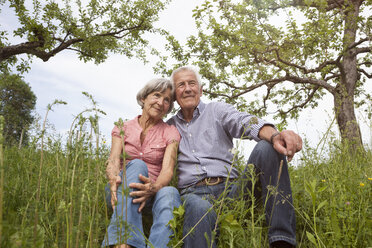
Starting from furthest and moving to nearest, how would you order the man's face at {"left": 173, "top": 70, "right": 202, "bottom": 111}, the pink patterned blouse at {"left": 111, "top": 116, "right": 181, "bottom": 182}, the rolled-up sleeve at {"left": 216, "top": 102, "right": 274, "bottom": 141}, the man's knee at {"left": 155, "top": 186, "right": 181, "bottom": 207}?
the man's face at {"left": 173, "top": 70, "right": 202, "bottom": 111} < the pink patterned blouse at {"left": 111, "top": 116, "right": 181, "bottom": 182} < the rolled-up sleeve at {"left": 216, "top": 102, "right": 274, "bottom": 141} < the man's knee at {"left": 155, "top": 186, "right": 181, "bottom": 207}

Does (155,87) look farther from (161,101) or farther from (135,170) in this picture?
(135,170)

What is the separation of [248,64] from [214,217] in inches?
342

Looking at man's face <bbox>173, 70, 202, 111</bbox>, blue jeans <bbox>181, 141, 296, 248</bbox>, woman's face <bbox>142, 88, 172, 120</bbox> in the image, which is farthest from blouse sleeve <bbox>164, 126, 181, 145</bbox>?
blue jeans <bbox>181, 141, 296, 248</bbox>

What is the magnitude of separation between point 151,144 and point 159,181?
1.85ft

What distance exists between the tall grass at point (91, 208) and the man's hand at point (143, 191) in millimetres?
287

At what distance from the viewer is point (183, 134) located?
353cm

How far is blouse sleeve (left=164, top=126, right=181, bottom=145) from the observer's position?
3239mm

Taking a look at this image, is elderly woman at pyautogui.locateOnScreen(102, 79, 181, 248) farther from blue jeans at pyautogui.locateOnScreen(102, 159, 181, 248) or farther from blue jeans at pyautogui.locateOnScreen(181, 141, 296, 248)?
blue jeans at pyautogui.locateOnScreen(181, 141, 296, 248)

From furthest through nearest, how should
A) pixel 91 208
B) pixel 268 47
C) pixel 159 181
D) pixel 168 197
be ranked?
pixel 268 47, pixel 159 181, pixel 168 197, pixel 91 208

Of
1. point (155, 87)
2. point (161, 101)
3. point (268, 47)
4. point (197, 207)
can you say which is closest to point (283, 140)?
point (197, 207)

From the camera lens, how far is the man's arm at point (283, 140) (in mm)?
2420

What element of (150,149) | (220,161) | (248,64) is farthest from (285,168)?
(248,64)

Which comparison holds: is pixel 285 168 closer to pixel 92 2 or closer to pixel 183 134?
pixel 183 134

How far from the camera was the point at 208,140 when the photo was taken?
11.0ft
